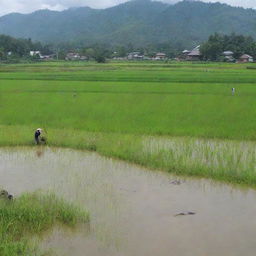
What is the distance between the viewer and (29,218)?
5.06m

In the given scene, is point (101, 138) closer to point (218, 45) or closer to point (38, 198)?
point (38, 198)

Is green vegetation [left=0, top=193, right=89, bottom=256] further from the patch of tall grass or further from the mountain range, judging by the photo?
the mountain range

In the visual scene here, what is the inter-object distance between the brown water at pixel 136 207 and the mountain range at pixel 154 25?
82.6 m

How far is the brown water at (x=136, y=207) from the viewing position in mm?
4629

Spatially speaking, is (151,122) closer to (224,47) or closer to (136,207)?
(136,207)

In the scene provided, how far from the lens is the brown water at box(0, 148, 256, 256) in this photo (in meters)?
4.63

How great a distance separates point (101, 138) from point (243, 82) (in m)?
12.7

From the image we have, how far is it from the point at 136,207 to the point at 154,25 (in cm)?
11357

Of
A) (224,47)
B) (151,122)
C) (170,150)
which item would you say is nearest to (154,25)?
Result: (224,47)

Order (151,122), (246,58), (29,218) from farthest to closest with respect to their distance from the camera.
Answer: (246,58) < (151,122) < (29,218)

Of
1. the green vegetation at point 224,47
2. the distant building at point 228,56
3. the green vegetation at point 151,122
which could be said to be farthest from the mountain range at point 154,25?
the green vegetation at point 151,122

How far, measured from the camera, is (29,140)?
29.8 feet

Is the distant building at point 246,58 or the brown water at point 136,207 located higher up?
the distant building at point 246,58

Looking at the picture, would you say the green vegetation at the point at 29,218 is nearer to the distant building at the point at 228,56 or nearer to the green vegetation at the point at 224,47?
the green vegetation at the point at 224,47
